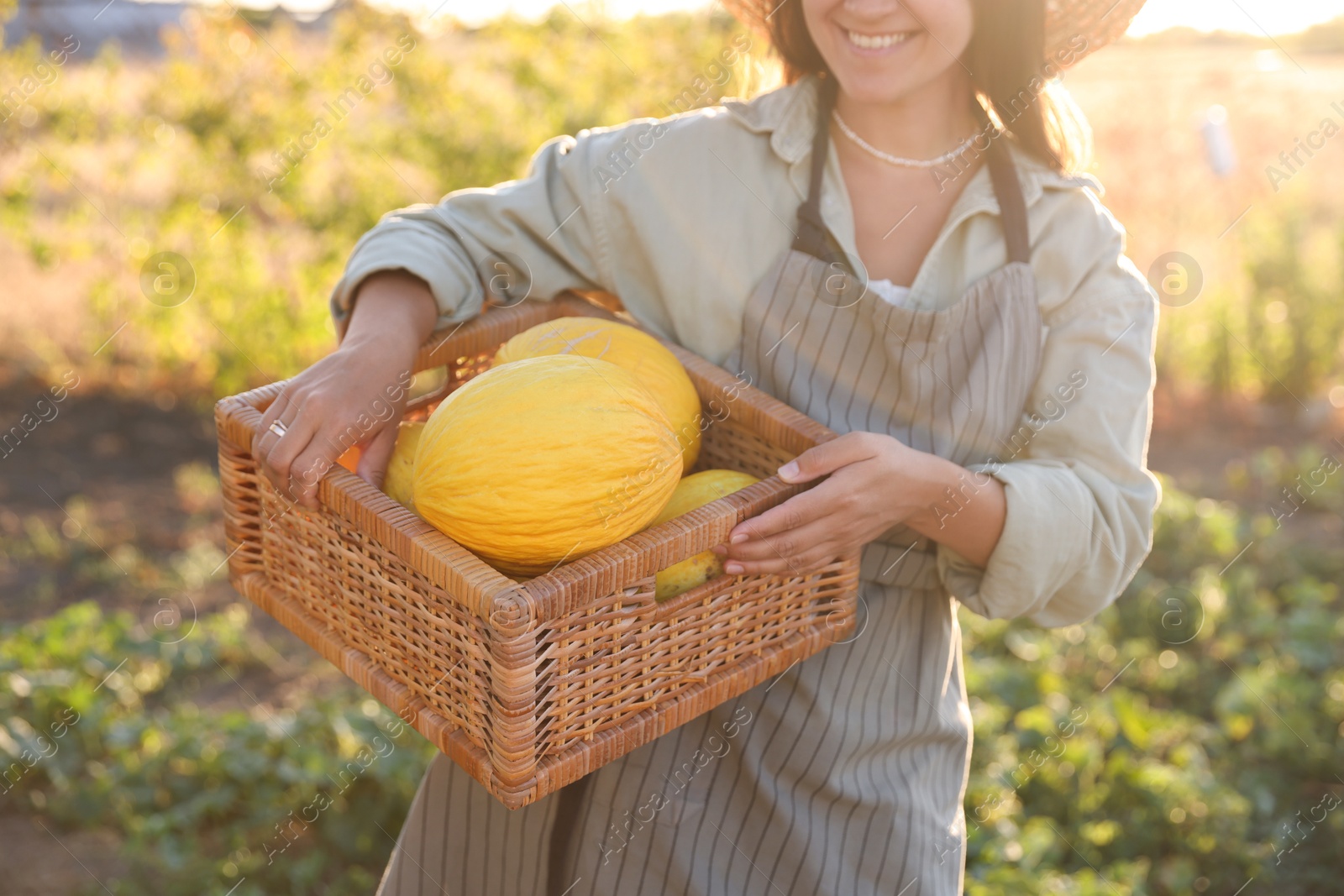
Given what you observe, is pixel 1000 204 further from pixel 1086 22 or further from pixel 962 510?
pixel 962 510

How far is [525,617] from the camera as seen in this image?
4.30 feet

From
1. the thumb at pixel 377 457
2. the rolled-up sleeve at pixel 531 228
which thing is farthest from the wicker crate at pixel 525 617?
the rolled-up sleeve at pixel 531 228

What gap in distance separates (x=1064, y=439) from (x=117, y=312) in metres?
5.04

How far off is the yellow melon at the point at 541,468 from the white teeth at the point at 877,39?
0.75 meters

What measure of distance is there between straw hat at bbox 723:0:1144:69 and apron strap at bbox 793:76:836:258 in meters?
0.24

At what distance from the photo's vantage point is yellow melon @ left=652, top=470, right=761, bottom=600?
64.3 inches


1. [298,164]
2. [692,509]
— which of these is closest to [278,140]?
[298,164]

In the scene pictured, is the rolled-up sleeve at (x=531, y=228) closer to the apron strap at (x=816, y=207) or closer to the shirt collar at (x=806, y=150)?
the shirt collar at (x=806, y=150)

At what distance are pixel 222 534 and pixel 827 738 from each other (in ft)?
11.3

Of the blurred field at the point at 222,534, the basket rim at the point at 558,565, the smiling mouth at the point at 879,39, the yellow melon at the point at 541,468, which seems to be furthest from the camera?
the blurred field at the point at 222,534

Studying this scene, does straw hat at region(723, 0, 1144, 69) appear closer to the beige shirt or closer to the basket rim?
the beige shirt

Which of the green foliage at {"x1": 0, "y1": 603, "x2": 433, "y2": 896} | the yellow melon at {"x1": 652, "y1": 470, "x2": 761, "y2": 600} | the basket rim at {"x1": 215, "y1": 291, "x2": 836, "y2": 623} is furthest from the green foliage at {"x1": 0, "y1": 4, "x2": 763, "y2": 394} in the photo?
the yellow melon at {"x1": 652, "y1": 470, "x2": 761, "y2": 600}

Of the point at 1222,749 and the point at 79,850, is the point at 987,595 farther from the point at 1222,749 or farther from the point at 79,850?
the point at 79,850

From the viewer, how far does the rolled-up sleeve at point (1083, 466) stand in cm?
185
